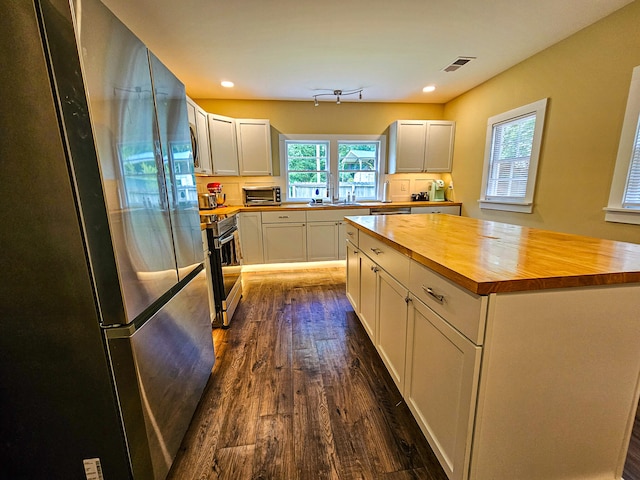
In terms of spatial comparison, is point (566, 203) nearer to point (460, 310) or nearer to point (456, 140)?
point (456, 140)

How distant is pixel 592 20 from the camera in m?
2.24

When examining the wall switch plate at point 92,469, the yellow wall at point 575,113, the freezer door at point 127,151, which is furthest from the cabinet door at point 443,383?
the yellow wall at point 575,113

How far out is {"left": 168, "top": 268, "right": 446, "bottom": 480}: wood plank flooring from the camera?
1170mm

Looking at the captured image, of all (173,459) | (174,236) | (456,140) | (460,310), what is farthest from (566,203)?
(173,459)

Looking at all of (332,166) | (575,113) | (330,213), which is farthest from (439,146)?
(330,213)

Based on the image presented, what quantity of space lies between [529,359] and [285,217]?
3.39 meters

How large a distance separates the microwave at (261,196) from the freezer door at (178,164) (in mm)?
2664

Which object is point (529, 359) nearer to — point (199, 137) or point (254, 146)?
point (199, 137)

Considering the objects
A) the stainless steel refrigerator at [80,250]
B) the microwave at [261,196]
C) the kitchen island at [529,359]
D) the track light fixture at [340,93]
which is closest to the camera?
the stainless steel refrigerator at [80,250]

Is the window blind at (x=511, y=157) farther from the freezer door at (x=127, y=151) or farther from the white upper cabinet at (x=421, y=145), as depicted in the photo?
the freezer door at (x=127, y=151)

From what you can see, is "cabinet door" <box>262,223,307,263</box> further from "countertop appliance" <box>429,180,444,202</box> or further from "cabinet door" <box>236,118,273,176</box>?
"countertop appliance" <box>429,180,444,202</box>

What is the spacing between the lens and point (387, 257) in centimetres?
151

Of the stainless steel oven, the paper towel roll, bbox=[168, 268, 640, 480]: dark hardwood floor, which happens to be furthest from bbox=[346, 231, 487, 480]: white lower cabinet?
the paper towel roll

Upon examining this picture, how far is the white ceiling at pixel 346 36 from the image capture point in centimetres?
205
